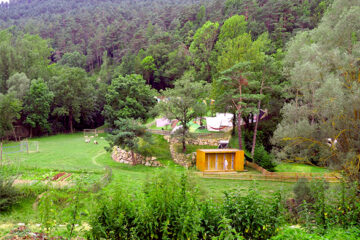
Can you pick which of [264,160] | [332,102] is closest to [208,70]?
[264,160]

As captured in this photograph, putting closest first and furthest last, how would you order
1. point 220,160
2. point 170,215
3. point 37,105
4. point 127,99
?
point 170,215 < point 220,160 < point 127,99 < point 37,105

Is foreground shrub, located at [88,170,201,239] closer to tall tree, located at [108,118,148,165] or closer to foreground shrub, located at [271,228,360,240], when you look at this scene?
foreground shrub, located at [271,228,360,240]

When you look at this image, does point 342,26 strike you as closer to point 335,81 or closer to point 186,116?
point 335,81

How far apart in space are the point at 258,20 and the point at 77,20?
6429 cm

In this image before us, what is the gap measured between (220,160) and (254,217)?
15911 mm

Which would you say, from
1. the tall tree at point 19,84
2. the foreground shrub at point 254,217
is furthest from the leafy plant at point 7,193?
the tall tree at point 19,84

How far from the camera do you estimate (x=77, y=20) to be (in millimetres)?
90125

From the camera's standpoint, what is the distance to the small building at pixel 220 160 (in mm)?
20547

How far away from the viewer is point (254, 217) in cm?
502

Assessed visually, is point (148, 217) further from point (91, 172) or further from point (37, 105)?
point (37, 105)

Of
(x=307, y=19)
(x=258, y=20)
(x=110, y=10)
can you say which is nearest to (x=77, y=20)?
(x=110, y=10)

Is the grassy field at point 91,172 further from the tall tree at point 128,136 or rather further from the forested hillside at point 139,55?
the forested hillside at point 139,55

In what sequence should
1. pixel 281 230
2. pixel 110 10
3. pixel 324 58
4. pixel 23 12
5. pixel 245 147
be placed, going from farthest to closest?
pixel 23 12, pixel 110 10, pixel 245 147, pixel 324 58, pixel 281 230

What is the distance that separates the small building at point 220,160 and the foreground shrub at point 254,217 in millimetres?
15085
